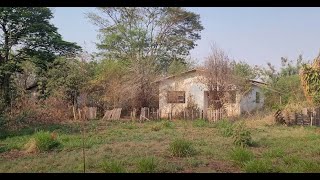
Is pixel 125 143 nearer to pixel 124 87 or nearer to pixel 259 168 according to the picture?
pixel 259 168

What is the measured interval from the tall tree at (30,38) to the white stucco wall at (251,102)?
10917 mm

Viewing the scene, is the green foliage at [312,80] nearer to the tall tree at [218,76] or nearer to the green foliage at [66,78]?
the tall tree at [218,76]

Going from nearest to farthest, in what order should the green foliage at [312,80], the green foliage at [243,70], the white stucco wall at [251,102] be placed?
the green foliage at [312,80] → the green foliage at [243,70] → the white stucco wall at [251,102]

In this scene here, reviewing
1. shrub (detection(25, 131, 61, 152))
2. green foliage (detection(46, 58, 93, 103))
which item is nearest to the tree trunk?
green foliage (detection(46, 58, 93, 103))

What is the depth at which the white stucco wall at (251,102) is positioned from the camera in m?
21.1

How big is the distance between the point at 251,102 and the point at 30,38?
547 inches

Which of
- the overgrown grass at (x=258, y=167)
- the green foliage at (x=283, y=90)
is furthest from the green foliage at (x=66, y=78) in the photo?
the overgrown grass at (x=258, y=167)

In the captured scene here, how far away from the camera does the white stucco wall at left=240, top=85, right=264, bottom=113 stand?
21095 mm

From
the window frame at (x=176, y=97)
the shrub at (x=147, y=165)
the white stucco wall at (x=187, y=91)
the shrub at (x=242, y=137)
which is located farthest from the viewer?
the window frame at (x=176, y=97)

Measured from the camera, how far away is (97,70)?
69.5 ft

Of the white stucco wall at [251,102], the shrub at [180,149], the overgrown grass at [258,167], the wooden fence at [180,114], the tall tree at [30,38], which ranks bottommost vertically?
the overgrown grass at [258,167]

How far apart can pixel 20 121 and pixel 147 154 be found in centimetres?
727

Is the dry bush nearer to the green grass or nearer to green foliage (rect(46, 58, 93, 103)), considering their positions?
green foliage (rect(46, 58, 93, 103))
